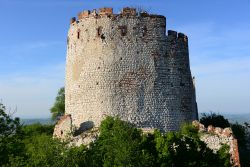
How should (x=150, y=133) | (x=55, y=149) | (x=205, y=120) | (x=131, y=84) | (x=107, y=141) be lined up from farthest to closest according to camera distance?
(x=205, y=120)
(x=131, y=84)
(x=150, y=133)
(x=107, y=141)
(x=55, y=149)

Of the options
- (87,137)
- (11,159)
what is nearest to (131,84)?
(87,137)

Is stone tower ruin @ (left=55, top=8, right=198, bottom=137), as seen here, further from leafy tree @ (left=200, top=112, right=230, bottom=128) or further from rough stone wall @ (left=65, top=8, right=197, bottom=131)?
leafy tree @ (left=200, top=112, right=230, bottom=128)

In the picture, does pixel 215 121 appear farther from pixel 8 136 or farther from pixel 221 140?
pixel 8 136

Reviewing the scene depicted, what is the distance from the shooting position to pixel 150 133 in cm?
2794

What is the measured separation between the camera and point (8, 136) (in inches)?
931

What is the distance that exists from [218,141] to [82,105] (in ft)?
Answer: 28.6

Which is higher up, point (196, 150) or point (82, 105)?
point (82, 105)

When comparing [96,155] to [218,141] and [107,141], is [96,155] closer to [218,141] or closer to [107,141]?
[107,141]

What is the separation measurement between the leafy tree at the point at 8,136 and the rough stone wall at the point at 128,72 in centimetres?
699

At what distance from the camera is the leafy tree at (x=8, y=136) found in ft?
76.3

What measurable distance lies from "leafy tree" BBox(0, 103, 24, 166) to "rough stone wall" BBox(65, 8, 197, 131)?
6985 mm

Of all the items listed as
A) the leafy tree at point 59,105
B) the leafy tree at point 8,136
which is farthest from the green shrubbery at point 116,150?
the leafy tree at point 59,105

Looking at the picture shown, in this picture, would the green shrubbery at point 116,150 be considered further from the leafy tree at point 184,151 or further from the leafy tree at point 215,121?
the leafy tree at point 215,121

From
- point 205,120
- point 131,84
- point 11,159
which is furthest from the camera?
point 205,120
